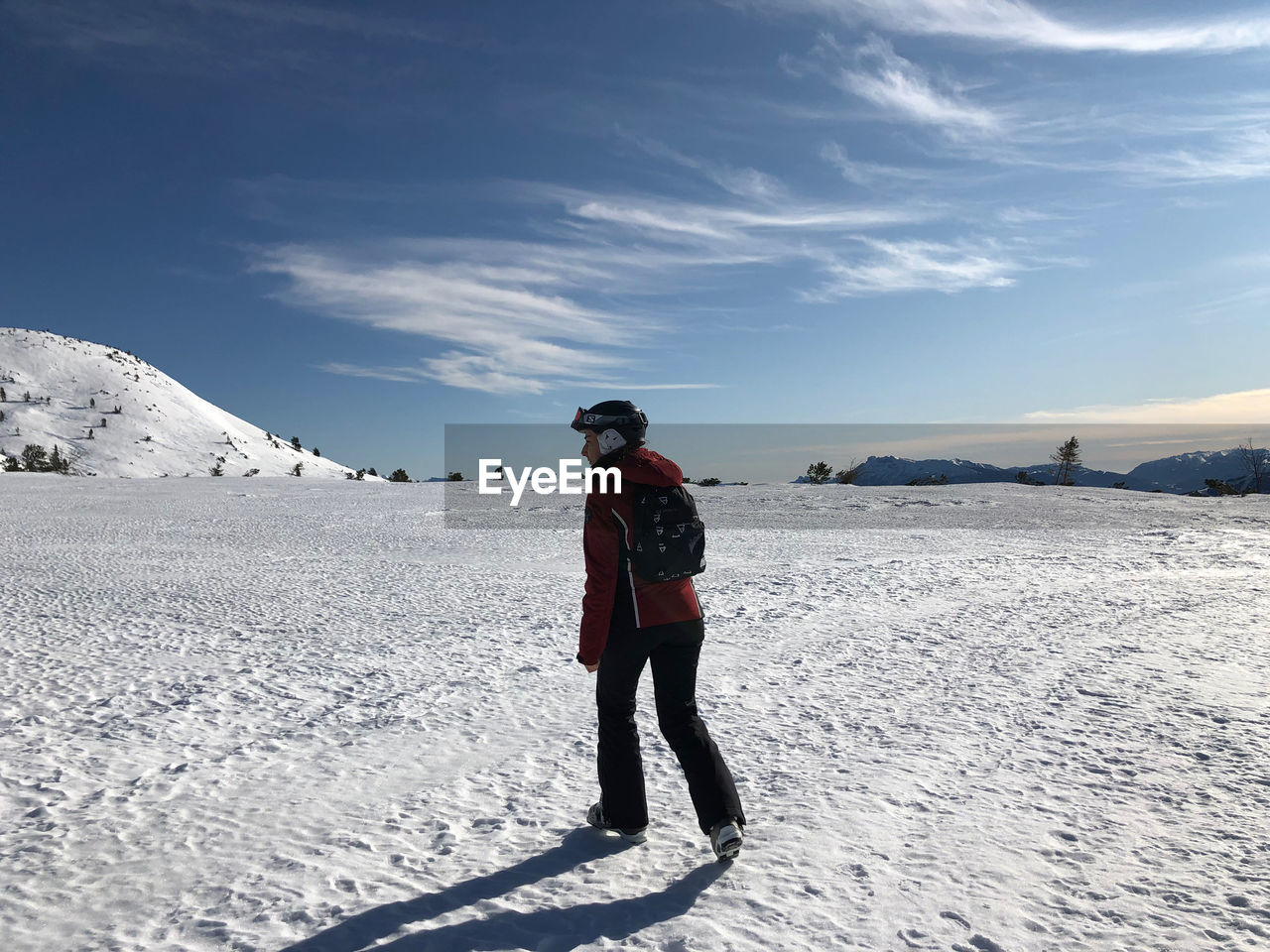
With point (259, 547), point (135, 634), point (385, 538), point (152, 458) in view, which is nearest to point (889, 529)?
point (385, 538)

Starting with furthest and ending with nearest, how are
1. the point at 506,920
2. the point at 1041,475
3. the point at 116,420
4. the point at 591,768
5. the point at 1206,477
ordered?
the point at 116,420, the point at 1041,475, the point at 1206,477, the point at 591,768, the point at 506,920

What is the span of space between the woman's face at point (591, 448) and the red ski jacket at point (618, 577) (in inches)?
4.4

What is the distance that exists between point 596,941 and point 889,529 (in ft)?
37.4

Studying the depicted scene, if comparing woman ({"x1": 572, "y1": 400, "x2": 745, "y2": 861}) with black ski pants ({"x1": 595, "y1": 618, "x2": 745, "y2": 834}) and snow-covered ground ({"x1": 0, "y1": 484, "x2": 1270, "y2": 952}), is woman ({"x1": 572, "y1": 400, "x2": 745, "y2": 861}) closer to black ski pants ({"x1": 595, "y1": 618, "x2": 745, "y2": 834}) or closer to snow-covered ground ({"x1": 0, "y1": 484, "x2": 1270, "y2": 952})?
black ski pants ({"x1": 595, "y1": 618, "x2": 745, "y2": 834})

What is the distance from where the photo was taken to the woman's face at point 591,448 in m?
2.91

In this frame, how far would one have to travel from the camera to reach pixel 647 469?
9.21 feet

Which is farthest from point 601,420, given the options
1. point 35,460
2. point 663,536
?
point 35,460

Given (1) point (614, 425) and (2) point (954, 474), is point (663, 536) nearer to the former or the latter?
(1) point (614, 425)

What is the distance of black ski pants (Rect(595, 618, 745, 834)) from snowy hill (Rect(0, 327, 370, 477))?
37.9 metres

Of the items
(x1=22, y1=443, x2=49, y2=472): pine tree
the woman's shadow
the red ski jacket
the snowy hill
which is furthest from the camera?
the snowy hill

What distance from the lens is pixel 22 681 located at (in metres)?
4.54

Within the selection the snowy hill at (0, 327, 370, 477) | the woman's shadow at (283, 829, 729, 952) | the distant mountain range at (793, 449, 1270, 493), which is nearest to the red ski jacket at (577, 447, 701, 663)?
the woman's shadow at (283, 829, 729, 952)

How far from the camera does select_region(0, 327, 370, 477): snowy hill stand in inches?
1464

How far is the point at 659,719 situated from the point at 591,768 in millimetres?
892
